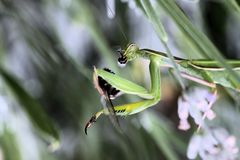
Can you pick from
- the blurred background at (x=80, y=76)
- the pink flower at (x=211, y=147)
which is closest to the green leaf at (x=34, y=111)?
the blurred background at (x=80, y=76)

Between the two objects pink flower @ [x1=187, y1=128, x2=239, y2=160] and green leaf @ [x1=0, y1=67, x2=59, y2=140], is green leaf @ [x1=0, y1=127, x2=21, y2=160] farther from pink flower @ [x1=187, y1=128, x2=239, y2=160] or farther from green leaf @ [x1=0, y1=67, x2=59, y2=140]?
pink flower @ [x1=187, y1=128, x2=239, y2=160]

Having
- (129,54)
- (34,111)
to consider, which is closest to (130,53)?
(129,54)

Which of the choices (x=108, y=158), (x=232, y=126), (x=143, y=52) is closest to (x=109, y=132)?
(x=108, y=158)

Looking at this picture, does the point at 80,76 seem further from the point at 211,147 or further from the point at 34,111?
the point at 211,147

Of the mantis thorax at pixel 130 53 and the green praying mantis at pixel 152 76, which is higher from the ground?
the mantis thorax at pixel 130 53

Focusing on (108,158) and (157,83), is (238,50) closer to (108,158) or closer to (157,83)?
(108,158)

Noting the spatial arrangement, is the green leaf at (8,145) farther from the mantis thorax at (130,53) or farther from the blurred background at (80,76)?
the mantis thorax at (130,53)

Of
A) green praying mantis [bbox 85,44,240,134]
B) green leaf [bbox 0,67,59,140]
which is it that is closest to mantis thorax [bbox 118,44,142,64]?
green praying mantis [bbox 85,44,240,134]

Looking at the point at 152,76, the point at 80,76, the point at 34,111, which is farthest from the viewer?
the point at 80,76
